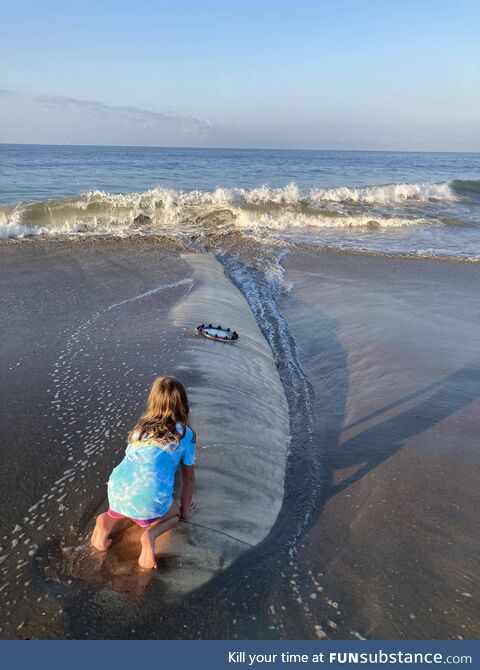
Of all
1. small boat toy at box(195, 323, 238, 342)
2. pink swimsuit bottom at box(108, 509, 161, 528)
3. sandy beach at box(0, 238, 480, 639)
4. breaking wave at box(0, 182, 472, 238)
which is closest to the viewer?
sandy beach at box(0, 238, 480, 639)

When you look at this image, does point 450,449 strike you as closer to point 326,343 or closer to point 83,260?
point 326,343

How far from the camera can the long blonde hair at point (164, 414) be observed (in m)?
2.90

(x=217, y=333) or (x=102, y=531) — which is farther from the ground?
(x=102, y=531)

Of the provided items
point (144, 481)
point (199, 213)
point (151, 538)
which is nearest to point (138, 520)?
point (151, 538)

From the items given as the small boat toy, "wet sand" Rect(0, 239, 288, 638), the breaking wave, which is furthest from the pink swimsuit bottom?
the breaking wave

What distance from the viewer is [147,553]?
2766 mm

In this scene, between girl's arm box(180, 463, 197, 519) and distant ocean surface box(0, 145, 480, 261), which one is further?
distant ocean surface box(0, 145, 480, 261)

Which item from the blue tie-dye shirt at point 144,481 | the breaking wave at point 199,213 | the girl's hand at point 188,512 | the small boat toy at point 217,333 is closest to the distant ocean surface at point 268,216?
the breaking wave at point 199,213

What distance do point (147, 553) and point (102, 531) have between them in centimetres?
29

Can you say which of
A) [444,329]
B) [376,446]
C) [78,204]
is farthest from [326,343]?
[78,204]

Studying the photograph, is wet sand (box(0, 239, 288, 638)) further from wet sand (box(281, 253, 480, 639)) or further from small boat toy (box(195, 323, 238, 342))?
wet sand (box(281, 253, 480, 639))

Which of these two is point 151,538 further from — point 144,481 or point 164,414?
point 164,414

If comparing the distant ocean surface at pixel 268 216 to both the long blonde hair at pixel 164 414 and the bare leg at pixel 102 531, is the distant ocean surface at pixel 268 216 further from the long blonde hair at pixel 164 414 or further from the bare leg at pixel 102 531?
the bare leg at pixel 102 531

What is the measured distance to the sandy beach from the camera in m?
2.61
